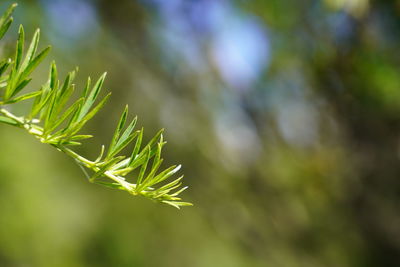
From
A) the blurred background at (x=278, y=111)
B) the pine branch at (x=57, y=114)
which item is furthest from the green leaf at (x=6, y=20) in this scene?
the blurred background at (x=278, y=111)

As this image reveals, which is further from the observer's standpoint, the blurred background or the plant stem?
the blurred background

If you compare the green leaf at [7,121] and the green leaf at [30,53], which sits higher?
the green leaf at [30,53]

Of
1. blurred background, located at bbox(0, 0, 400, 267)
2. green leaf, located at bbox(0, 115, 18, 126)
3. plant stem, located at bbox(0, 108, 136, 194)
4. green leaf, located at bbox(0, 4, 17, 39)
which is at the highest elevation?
blurred background, located at bbox(0, 0, 400, 267)

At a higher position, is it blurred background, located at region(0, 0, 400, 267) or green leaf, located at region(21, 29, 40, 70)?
blurred background, located at region(0, 0, 400, 267)

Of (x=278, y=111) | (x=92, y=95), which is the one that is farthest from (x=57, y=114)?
(x=278, y=111)

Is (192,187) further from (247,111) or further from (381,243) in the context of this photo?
(381,243)

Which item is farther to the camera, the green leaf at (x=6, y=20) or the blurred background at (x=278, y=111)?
the blurred background at (x=278, y=111)

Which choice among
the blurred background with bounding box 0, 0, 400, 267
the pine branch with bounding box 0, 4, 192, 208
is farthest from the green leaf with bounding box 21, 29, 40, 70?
the blurred background with bounding box 0, 0, 400, 267

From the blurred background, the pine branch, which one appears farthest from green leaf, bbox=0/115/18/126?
the blurred background

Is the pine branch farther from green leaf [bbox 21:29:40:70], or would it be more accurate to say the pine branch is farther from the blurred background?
the blurred background

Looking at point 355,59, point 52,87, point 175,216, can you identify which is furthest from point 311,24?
point 175,216

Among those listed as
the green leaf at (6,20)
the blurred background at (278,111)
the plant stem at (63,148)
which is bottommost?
the plant stem at (63,148)

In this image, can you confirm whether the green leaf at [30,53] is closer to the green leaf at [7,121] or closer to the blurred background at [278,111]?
the green leaf at [7,121]
